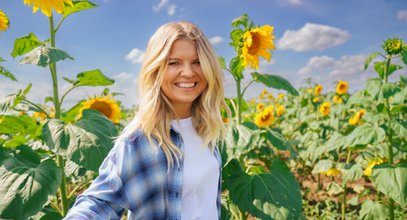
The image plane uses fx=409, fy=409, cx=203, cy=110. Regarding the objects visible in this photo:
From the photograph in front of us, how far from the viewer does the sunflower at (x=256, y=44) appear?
280cm

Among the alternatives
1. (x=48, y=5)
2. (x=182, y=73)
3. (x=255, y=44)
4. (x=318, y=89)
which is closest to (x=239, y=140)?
(x=255, y=44)

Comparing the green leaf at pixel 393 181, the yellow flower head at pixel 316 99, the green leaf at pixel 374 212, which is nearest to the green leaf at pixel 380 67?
the green leaf at pixel 393 181

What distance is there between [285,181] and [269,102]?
744 cm

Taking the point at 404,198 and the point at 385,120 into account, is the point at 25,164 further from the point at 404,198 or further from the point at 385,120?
the point at 385,120

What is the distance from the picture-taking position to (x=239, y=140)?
8.32 ft

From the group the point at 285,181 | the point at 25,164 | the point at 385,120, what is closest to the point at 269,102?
the point at 385,120

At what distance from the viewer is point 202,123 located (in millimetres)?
1837

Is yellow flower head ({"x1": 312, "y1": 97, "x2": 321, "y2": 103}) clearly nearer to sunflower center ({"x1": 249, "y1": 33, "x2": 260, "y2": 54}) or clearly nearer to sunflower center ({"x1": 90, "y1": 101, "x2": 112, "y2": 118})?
sunflower center ({"x1": 249, "y1": 33, "x2": 260, "y2": 54})

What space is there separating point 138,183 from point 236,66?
1.47 m

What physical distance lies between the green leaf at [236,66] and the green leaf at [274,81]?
100mm

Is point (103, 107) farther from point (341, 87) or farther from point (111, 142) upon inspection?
point (341, 87)

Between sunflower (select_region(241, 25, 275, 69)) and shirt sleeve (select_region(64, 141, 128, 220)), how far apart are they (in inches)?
58.8

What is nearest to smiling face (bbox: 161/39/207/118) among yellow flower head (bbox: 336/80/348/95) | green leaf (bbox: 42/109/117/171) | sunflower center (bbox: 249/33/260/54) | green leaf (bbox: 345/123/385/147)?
green leaf (bbox: 42/109/117/171)

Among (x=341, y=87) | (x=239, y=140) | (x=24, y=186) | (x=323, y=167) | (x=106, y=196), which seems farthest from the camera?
(x=341, y=87)
